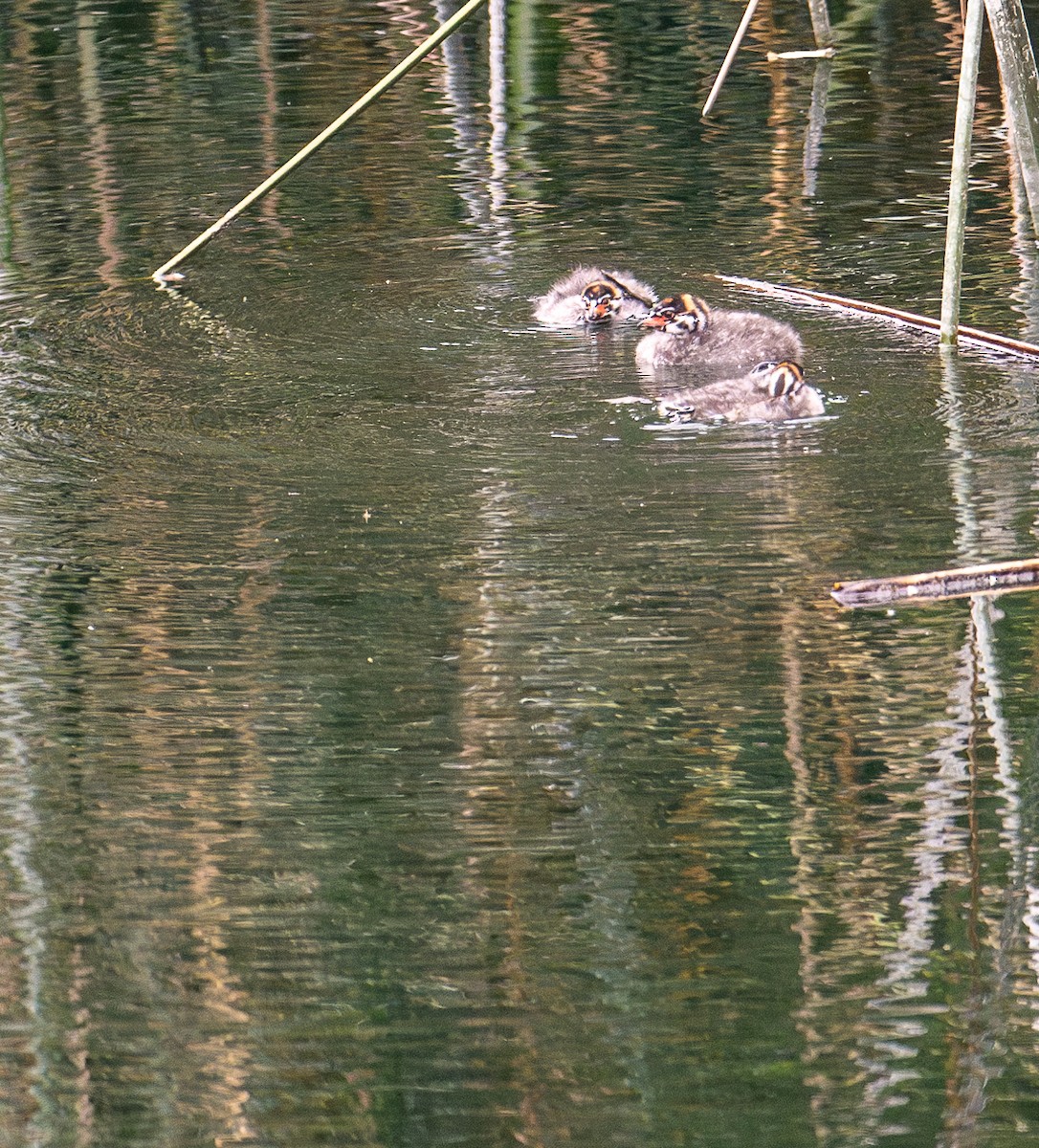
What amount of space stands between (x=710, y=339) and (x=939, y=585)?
1.73 metres

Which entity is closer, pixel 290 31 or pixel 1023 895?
pixel 1023 895

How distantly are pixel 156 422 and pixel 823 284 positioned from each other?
6.52 feet

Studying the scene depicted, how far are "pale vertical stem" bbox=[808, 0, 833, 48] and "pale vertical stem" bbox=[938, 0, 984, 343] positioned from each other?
398 cm

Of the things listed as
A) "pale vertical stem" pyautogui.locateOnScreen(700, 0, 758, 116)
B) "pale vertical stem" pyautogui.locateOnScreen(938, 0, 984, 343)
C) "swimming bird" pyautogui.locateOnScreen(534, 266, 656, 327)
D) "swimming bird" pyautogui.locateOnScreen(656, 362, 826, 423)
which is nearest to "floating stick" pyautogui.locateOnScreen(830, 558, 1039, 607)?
"swimming bird" pyautogui.locateOnScreen(656, 362, 826, 423)

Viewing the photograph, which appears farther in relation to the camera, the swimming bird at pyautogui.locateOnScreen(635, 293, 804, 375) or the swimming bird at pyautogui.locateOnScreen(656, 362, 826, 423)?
the swimming bird at pyautogui.locateOnScreen(635, 293, 804, 375)

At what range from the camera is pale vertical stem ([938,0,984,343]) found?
4.43 m

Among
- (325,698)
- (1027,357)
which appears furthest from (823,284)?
(325,698)

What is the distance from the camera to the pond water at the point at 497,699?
7.97 ft

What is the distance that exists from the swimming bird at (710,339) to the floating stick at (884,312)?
279mm

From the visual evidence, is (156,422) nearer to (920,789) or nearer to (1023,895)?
(920,789)

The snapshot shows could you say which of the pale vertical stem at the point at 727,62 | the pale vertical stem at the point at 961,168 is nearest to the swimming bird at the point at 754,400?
the pale vertical stem at the point at 961,168

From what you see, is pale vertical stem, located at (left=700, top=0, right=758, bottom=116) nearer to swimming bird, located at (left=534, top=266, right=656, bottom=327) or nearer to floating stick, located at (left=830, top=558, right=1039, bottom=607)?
swimming bird, located at (left=534, top=266, right=656, bottom=327)

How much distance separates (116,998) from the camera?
101 inches

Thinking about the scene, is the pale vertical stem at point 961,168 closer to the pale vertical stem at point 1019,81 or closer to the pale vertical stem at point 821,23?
the pale vertical stem at point 1019,81
